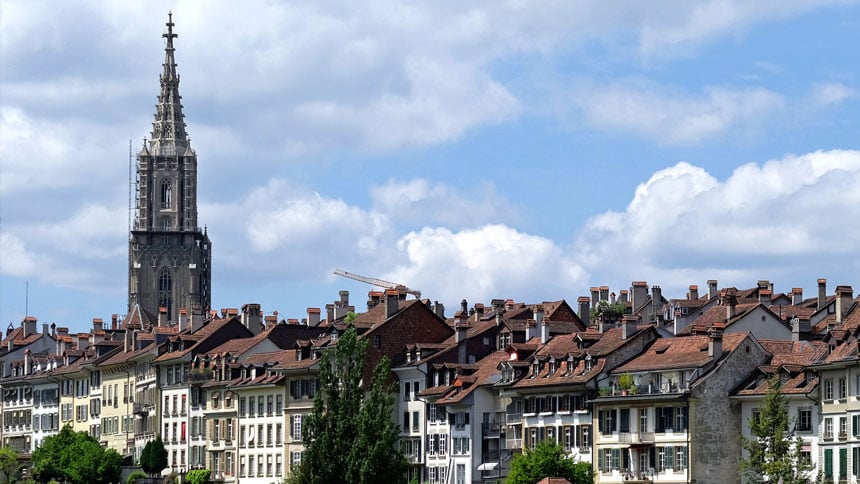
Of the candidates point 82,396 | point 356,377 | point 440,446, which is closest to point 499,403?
point 440,446

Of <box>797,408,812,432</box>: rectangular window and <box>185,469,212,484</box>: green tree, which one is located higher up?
<box>797,408,812,432</box>: rectangular window

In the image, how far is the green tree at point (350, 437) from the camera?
12425 cm

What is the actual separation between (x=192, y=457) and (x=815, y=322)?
50.8m

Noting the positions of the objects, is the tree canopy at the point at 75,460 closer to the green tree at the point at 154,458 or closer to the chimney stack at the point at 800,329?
the green tree at the point at 154,458

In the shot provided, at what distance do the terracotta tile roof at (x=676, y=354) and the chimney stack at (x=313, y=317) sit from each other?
180 feet

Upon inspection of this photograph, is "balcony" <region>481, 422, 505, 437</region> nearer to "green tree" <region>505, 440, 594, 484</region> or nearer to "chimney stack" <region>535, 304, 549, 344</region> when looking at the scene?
"chimney stack" <region>535, 304, 549, 344</region>

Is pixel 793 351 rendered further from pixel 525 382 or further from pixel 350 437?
pixel 350 437

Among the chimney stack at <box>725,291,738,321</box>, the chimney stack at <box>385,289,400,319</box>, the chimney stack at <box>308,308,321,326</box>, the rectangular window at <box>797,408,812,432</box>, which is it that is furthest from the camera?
the chimney stack at <box>308,308,321,326</box>

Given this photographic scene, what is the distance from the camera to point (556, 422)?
136 metres

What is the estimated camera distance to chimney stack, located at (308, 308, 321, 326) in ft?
607

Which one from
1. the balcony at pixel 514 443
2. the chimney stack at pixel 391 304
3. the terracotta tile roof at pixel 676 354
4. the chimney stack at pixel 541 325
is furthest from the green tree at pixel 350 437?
the chimney stack at pixel 391 304

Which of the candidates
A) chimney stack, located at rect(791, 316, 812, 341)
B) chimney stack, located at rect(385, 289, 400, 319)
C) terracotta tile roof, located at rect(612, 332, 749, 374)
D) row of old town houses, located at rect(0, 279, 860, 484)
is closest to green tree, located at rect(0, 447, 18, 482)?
row of old town houses, located at rect(0, 279, 860, 484)

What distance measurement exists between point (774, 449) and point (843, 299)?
106 feet

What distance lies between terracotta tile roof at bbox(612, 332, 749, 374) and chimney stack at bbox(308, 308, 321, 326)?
180ft
